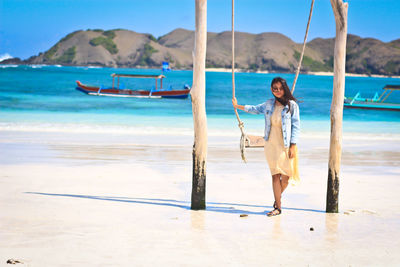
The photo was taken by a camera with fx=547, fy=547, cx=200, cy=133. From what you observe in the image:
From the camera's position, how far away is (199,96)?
477 centimetres

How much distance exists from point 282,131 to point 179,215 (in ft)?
3.84

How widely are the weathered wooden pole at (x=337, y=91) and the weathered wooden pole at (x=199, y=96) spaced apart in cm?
113

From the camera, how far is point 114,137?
41.0 ft

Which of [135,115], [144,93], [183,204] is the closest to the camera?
[183,204]

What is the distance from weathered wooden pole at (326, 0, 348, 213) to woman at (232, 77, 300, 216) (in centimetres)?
39

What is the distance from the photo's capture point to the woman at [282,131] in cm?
463

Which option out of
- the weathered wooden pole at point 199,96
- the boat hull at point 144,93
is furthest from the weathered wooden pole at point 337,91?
the boat hull at point 144,93

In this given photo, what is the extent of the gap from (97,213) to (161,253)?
127 cm

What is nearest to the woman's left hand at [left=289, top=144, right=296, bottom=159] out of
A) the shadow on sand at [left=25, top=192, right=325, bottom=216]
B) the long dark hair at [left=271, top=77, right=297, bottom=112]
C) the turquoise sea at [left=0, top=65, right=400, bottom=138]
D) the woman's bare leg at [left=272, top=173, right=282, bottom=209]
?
the woman's bare leg at [left=272, top=173, right=282, bottom=209]

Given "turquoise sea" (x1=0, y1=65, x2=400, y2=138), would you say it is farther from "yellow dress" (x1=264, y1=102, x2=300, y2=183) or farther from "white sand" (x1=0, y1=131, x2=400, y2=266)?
"yellow dress" (x1=264, y1=102, x2=300, y2=183)

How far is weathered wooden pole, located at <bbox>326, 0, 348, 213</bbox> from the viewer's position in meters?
4.74

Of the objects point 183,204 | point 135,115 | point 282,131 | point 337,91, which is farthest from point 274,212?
point 135,115

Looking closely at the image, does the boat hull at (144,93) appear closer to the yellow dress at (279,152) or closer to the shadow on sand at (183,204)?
the shadow on sand at (183,204)

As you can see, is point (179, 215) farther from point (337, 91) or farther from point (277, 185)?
point (337, 91)
